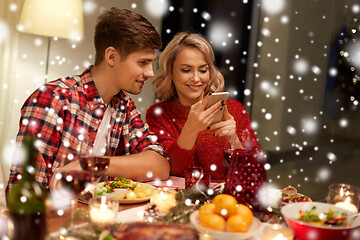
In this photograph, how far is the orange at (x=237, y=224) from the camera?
85cm

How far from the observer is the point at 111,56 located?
1663 millimetres

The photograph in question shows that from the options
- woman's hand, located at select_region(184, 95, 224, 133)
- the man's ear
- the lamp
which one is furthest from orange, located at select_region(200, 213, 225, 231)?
the lamp

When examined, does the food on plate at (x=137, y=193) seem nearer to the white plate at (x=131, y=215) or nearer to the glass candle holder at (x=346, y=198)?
the white plate at (x=131, y=215)

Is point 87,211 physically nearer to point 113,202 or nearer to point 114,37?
point 113,202

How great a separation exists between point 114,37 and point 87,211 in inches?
35.5

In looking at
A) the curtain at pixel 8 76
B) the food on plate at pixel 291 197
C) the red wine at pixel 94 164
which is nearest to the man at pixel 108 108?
the red wine at pixel 94 164

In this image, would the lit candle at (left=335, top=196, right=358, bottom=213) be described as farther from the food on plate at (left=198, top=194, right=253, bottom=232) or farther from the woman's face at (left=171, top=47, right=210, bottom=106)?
the woman's face at (left=171, top=47, right=210, bottom=106)

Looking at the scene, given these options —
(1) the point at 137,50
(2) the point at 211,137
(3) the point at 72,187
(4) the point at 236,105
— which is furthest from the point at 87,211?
(4) the point at 236,105

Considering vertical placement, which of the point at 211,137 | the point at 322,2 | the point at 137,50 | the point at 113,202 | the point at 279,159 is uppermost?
the point at 322,2

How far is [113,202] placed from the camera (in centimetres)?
91

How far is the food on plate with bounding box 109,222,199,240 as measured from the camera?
0.74m

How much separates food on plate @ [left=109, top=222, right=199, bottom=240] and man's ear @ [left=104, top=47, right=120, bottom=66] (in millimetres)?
1008

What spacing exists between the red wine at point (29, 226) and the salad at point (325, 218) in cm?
60

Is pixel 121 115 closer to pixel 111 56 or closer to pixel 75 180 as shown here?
pixel 111 56
